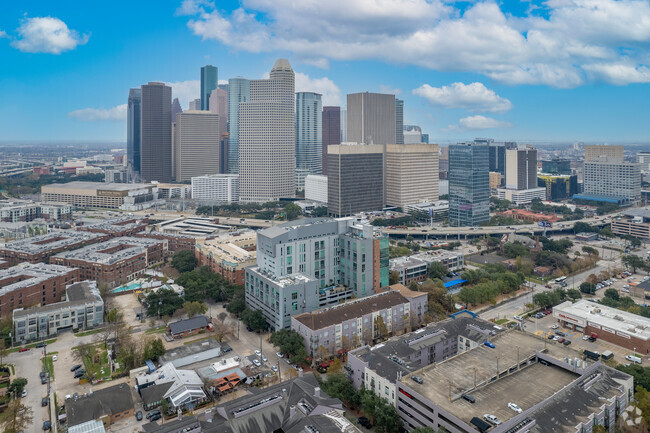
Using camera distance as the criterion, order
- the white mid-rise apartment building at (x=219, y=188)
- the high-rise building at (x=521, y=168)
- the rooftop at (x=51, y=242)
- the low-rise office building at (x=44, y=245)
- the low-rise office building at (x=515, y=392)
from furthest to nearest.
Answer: the white mid-rise apartment building at (x=219, y=188) < the high-rise building at (x=521, y=168) < the rooftop at (x=51, y=242) < the low-rise office building at (x=44, y=245) < the low-rise office building at (x=515, y=392)

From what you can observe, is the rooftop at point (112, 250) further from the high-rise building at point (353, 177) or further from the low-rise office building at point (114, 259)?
the high-rise building at point (353, 177)

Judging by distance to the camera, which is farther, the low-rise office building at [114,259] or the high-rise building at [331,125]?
the high-rise building at [331,125]

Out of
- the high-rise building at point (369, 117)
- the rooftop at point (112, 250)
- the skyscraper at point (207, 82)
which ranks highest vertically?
the skyscraper at point (207, 82)

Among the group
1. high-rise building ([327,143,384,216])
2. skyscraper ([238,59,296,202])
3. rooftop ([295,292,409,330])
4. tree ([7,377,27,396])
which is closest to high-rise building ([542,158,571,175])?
high-rise building ([327,143,384,216])

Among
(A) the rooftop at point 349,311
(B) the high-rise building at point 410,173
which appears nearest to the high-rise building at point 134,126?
(B) the high-rise building at point 410,173

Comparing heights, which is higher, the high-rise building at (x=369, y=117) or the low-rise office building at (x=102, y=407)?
the high-rise building at (x=369, y=117)

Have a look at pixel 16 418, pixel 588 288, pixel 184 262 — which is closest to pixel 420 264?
pixel 588 288

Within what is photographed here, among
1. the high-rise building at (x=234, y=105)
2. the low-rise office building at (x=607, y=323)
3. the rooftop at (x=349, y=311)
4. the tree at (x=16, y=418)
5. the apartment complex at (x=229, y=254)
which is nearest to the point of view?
the tree at (x=16, y=418)
